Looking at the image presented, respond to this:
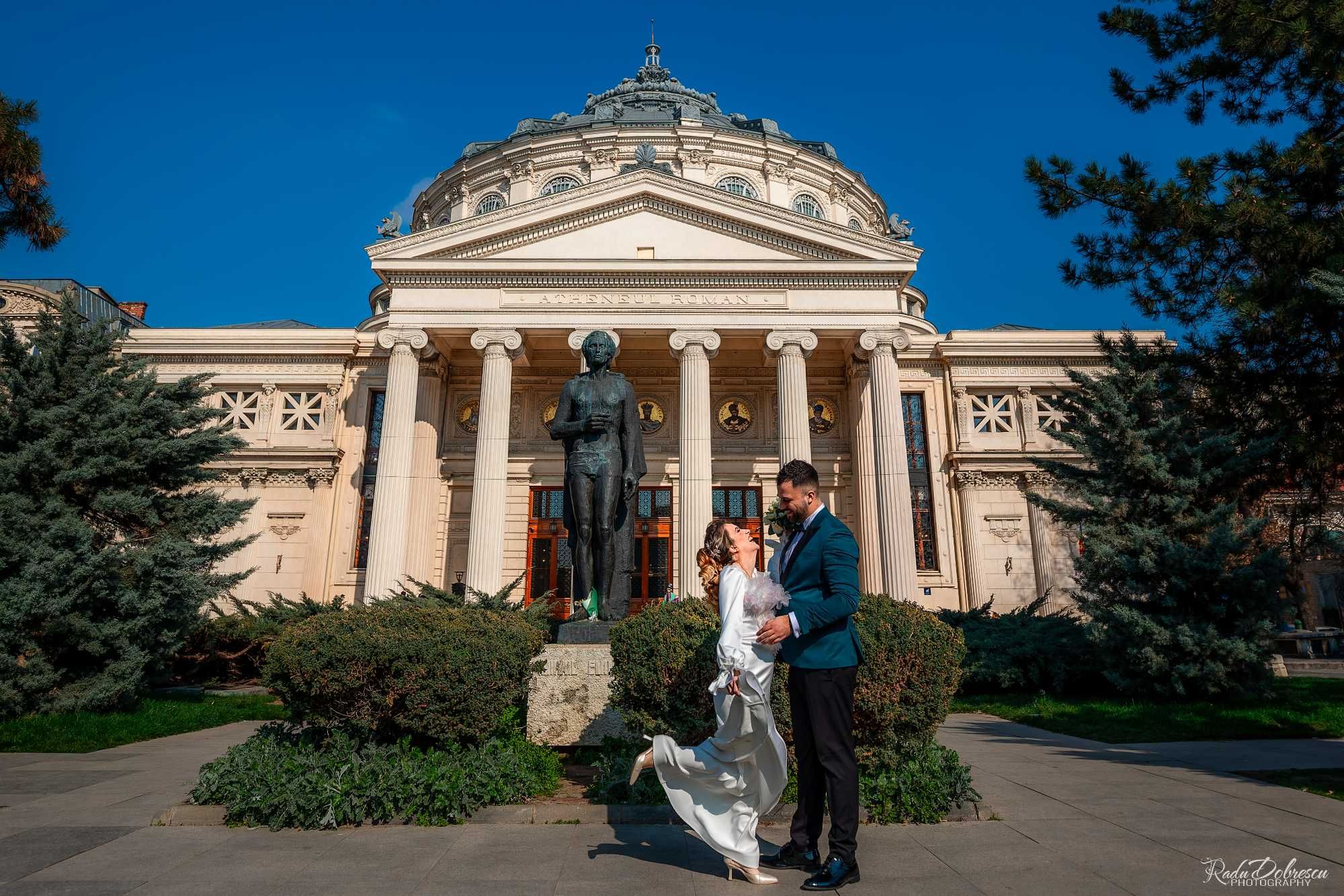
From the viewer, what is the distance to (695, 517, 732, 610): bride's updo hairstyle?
4.80 metres

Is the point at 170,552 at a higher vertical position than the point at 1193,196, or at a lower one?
lower

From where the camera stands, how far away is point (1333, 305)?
7.31 m

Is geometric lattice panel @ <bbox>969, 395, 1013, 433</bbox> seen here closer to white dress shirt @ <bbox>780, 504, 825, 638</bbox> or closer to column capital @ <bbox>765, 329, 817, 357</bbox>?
column capital @ <bbox>765, 329, 817, 357</bbox>

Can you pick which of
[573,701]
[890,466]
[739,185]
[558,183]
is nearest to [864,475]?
[890,466]

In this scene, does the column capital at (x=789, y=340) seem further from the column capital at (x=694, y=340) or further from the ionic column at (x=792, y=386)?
the column capital at (x=694, y=340)

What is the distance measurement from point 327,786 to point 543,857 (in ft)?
5.98

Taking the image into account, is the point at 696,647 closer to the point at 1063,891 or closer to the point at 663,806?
the point at 663,806

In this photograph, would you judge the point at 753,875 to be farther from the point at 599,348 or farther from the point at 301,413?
the point at 301,413

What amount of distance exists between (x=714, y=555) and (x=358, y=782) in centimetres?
301

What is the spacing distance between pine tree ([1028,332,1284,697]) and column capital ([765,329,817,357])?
381 inches

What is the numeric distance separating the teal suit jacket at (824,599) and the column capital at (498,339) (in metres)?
20.3

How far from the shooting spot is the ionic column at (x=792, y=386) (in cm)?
2255

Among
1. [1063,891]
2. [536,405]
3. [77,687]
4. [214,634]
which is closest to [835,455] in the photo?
[536,405]

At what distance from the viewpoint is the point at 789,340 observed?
23516mm
